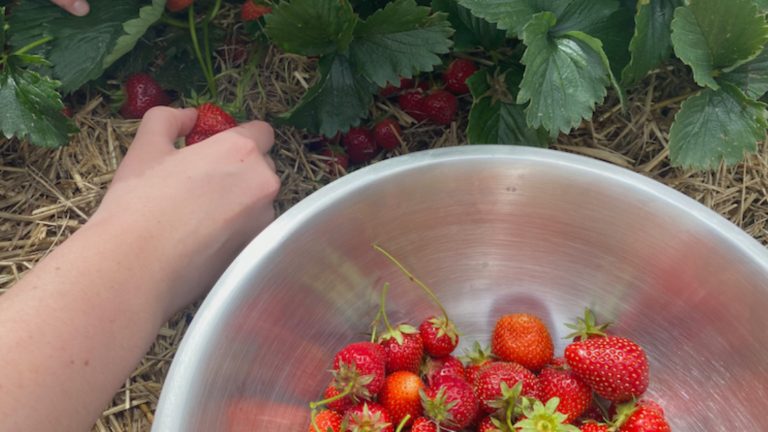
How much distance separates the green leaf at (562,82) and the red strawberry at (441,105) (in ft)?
0.69

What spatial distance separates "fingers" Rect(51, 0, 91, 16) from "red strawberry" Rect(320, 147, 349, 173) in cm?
46

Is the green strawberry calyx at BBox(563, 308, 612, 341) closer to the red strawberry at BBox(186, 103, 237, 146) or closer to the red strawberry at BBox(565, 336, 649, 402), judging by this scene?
the red strawberry at BBox(565, 336, 649, 402)

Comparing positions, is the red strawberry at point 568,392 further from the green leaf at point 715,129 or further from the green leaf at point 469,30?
the green leaf at point 469,30

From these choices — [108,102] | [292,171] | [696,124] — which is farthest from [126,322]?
[696,124]

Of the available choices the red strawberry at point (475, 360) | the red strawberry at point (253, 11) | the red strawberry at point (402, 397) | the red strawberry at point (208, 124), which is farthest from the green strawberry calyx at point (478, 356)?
the red strawberry at point (253, 11)

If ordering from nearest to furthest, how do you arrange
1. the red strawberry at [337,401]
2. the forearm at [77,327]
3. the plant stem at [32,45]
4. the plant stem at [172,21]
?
the forearm at [77,327], the red strawberry at [337,401], the plant stem at [32,45], the plant stem at [172,21]

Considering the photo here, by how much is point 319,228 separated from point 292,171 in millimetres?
280

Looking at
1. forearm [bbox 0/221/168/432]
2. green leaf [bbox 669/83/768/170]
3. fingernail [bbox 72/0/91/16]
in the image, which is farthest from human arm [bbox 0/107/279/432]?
green leaf [bbox 669/83/768/170]

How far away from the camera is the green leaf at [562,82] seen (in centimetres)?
77

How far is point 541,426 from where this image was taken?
65 centimetres

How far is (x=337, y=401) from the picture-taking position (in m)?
0.75

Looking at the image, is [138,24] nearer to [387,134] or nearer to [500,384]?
[387,134]

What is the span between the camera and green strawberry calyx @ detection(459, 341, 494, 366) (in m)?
0.81

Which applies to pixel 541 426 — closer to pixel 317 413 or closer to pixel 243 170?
pixel 317 413
